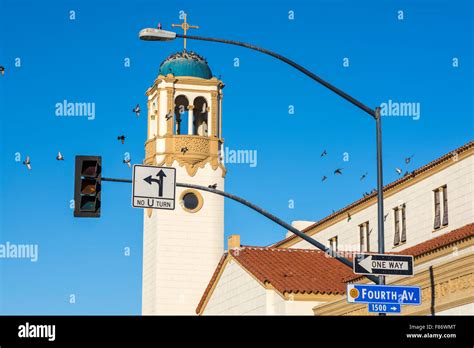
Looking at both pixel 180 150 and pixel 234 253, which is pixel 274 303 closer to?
pixel 234 253

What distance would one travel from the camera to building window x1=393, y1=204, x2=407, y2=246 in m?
51.9

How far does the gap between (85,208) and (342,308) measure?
18.0 meters

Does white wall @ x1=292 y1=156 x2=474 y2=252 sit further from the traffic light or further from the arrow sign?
the traffic light

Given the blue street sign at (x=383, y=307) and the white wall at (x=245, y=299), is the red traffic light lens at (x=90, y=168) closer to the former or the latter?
the blue street sign at (x=383, y=307)

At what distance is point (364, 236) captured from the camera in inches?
2222

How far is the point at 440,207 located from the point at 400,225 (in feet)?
14.8

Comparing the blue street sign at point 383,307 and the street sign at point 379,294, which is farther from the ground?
the street sign at point 379,294

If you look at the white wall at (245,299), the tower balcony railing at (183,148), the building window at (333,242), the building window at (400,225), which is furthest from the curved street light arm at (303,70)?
the tower balcony railing at (183,148)

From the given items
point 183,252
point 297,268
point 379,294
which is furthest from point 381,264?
point 183,252

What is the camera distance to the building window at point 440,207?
47.6 metres

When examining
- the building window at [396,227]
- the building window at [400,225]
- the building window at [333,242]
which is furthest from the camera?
the building window at [333,242]

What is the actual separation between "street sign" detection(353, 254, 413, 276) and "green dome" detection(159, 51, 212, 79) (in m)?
44.4

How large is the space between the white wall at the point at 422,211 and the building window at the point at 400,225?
0.83ft
